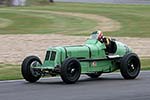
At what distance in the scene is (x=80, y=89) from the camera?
44.6ft

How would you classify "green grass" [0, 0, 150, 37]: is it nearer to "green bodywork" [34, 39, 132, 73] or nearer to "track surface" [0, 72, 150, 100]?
"green bodywork" [34, 39, 132, 73]

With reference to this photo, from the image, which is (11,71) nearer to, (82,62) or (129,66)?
(82,62)

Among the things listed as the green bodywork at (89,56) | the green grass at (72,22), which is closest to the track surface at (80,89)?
the green bodywork at (89,56)

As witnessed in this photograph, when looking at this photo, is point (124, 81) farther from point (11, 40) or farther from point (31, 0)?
point (31, 0)

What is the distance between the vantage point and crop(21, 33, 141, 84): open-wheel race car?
14531 mm

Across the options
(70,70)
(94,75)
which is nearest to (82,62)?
(70,70)

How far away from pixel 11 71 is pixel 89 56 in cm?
375

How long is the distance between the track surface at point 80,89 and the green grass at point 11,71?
1322 millimetres

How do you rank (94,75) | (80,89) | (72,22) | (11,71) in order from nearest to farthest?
(80,89)
(94,75)
(11,71)
(72,22)

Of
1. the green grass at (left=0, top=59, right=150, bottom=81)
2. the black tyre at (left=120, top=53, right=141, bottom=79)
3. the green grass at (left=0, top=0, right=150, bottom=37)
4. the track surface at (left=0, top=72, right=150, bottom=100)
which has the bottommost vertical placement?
the track surface at (left=0, top=72, right=150, bottom=100)

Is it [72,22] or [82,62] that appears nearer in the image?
[82,62]

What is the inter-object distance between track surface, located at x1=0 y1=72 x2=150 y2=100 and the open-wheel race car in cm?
24

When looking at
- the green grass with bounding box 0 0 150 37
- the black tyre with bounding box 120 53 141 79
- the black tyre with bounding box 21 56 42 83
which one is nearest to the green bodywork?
the black tyre with bounding box 21 56 42 83

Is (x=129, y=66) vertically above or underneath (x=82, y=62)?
underneath
